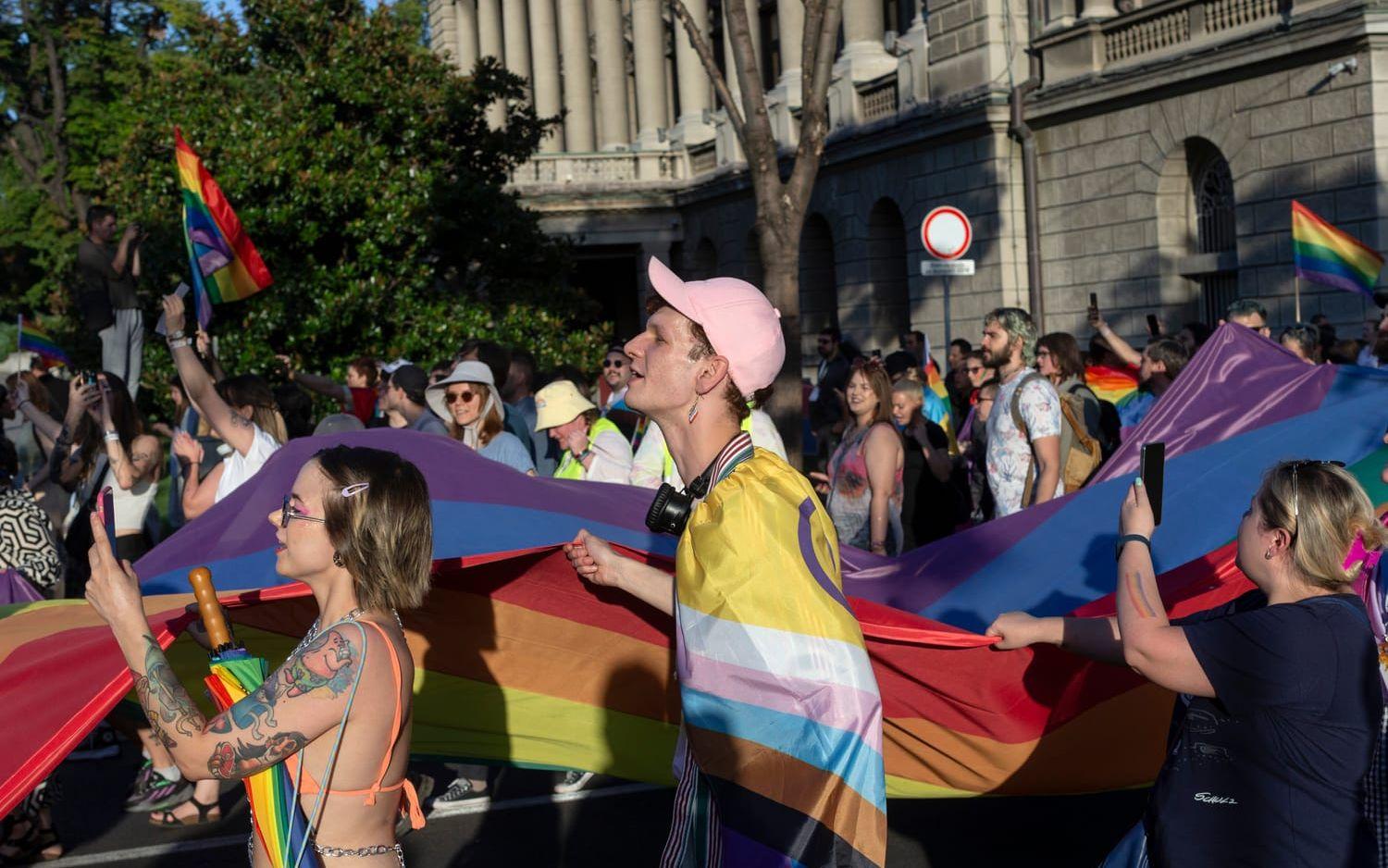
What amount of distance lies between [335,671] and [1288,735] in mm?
2022

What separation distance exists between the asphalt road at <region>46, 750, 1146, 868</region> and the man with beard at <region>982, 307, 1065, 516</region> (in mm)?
1627

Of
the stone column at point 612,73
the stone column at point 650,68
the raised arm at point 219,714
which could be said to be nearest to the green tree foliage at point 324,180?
the raised arm at point 219,714

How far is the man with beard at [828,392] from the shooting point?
49.1ft

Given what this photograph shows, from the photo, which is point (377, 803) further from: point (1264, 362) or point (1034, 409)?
point (1034, 409)

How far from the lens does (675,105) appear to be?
45.3 m

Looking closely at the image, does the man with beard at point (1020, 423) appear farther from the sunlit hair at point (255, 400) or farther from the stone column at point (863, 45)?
the stone column at point (863, 45)

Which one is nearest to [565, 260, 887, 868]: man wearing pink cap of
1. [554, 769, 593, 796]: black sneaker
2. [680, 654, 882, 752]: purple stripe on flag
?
Result: [680, 654, 882, 752]: purple stripe on flag

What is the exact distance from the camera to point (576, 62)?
4681 centimetres

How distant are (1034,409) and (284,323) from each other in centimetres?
1156

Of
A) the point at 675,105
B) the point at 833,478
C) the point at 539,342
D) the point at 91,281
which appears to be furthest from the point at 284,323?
the point at 675,105

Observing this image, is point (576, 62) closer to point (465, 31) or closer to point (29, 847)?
point (465, 31)

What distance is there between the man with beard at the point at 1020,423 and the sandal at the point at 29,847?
4741 millimetres

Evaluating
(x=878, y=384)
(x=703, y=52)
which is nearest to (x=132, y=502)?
(x=878, y=384)

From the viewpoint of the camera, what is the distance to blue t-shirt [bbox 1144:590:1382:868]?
10.9 feet
